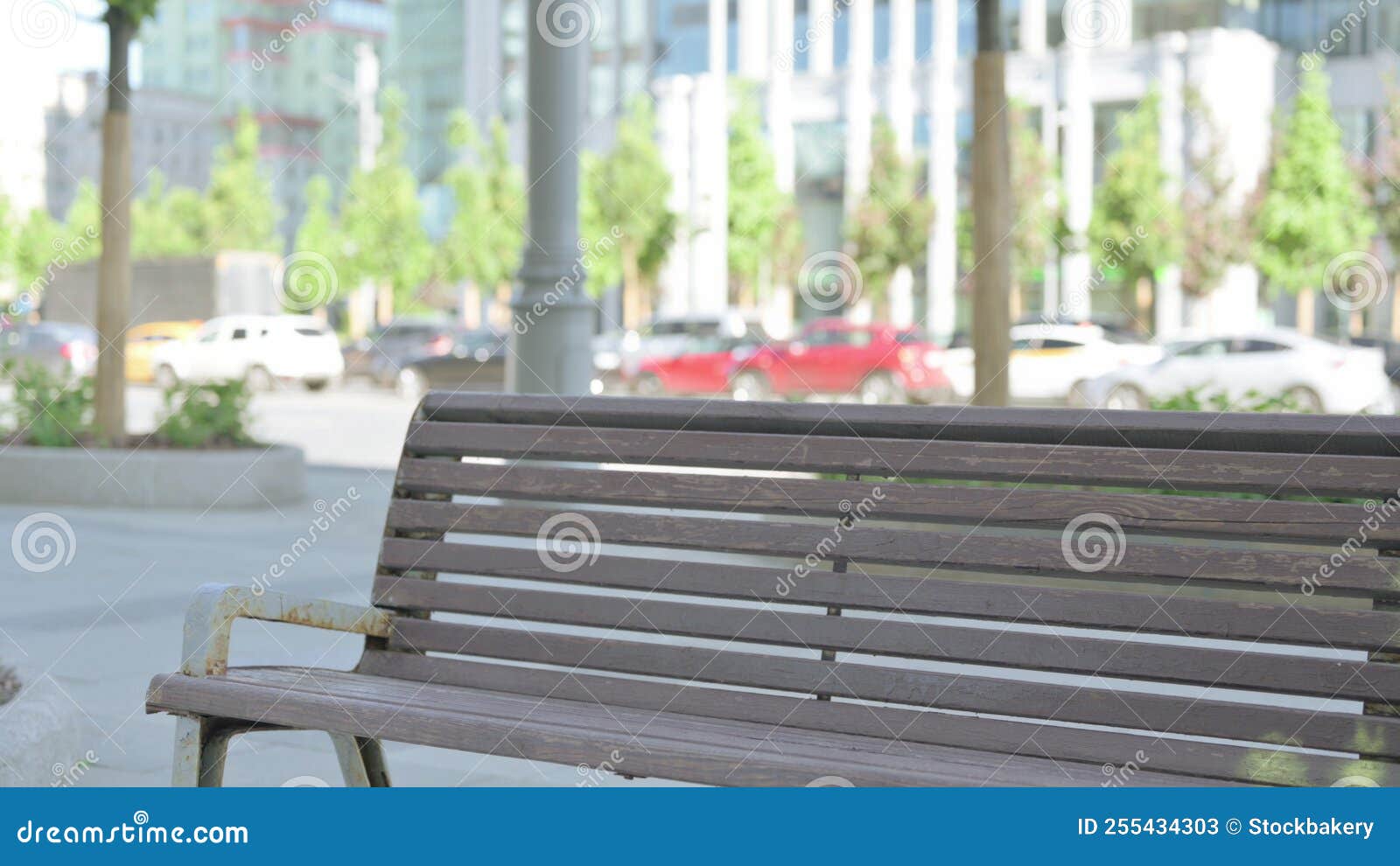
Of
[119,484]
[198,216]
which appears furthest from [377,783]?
[198,216]

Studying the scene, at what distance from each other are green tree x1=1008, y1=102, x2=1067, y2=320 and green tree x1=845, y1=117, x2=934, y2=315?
2198mm

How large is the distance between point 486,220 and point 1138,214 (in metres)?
19.4

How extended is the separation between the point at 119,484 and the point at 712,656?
8895mm

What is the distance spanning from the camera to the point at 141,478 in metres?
11.3

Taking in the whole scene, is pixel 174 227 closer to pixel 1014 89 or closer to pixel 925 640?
pixel 1014 89

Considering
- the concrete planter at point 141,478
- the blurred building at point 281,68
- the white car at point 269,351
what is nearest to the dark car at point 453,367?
the white car at point 269,351

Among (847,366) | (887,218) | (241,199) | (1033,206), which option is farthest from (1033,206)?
(241,199)

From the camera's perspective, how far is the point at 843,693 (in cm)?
319

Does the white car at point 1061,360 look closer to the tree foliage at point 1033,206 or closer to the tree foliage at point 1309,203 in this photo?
the tree foliage at point 1309,203

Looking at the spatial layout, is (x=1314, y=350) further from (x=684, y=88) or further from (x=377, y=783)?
(x=684, y=88)

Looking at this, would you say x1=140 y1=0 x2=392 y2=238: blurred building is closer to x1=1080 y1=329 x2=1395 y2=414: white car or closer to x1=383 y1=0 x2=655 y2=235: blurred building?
x1=383 y1=0 x2=655 y2=235: blurred building

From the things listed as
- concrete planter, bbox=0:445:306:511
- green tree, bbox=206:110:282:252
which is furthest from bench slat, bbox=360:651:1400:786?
green tree, bbox=206:110:282:252

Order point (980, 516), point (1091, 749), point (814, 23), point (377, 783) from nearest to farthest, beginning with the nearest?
point (1091, 749) → point (980, 516) → point (377, 783) → point (814, 23)

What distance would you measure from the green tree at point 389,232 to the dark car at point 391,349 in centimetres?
763
